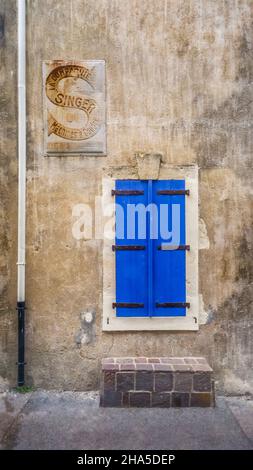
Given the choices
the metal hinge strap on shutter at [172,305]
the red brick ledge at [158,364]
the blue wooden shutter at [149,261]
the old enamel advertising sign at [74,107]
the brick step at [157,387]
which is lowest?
the brick step at [157,387]

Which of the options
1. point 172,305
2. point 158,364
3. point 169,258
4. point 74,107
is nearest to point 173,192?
point 169,258

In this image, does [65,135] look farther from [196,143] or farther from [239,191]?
[239,191]

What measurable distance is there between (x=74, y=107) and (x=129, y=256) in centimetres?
209

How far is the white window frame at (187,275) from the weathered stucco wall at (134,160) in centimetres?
10

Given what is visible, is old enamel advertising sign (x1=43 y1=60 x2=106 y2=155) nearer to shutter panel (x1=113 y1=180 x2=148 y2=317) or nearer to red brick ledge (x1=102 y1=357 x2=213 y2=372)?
shutter panel (x1=113 y1=180 x2=148 y2=317)

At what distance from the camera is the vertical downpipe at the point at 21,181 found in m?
4.50

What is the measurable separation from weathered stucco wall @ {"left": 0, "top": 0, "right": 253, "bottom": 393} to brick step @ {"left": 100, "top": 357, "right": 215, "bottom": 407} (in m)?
0.42

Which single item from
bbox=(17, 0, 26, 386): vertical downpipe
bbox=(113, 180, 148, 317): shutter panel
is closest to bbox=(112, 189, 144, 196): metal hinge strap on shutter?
bbox=(113, 180, 148, 317): shutter panel

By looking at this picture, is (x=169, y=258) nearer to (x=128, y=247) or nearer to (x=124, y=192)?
(x=128, y=247)

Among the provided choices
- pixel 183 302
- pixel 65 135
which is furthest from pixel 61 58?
pixel 183 302

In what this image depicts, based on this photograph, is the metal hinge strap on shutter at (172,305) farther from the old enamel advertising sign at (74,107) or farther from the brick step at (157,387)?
the old enamel advertising sign at (74,107)

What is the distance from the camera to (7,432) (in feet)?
12.0

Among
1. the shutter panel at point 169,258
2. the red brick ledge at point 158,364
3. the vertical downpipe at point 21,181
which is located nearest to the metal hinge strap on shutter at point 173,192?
the shutter panel at point 169,258

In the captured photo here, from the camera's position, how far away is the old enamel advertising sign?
4594 mm
